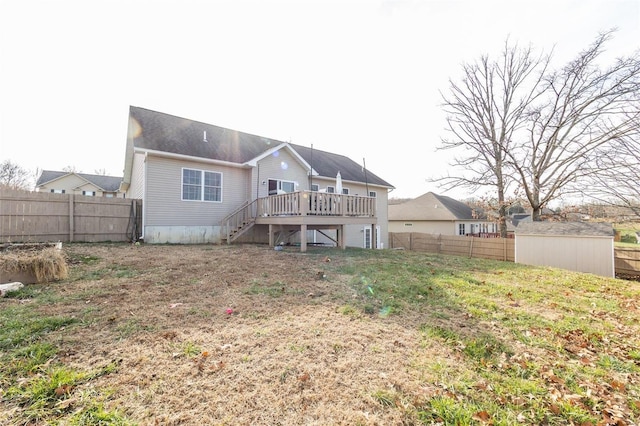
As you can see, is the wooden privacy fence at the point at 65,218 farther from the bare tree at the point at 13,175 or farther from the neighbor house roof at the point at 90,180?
the bare tree at the point at 13,175

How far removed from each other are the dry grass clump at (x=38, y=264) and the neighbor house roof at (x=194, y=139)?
20.8 feet

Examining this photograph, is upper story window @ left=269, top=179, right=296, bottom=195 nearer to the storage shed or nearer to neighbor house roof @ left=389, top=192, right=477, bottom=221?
the storage shed

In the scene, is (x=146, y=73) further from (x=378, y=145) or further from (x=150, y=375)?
(x=378, y=145)

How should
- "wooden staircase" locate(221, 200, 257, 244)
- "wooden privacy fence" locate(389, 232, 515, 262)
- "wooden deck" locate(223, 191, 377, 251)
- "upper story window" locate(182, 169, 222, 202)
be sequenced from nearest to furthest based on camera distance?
"wooden deck" locate(223, 191, 377, 251), "upper story window" locate(182, 169, 222, 202), "wooden staircase" locate(221, 200, 257, 244), "wooden privacy fence" locate(389, 232, 515, 262)

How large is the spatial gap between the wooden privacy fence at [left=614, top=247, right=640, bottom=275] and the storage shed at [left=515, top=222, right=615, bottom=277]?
1.21m

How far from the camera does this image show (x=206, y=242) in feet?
39.8

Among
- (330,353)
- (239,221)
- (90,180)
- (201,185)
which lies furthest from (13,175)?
(330,353)

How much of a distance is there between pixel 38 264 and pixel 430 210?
28597 millimetres

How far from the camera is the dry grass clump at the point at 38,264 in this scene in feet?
16.1

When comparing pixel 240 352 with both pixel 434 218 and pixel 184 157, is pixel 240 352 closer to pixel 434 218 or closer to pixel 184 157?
pixel 184 157

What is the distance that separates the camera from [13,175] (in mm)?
35875

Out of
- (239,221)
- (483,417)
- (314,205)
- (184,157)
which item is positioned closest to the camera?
(483,417)

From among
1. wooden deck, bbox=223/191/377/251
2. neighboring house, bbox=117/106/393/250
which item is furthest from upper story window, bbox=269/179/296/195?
wooden deck, bbox=223/191/377/251

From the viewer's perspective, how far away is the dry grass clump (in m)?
4.90
